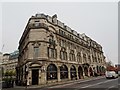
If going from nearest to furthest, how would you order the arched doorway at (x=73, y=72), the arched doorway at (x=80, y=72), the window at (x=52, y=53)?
1. the window at (x=52, y=53)
2. the arched doorway at (x=73, y=72)
3. the arched doorway at (x=80, y=72)

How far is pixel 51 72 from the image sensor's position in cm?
3784

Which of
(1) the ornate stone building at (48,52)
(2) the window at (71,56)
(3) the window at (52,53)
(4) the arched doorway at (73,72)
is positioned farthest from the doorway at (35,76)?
(2) the window at (71,56)

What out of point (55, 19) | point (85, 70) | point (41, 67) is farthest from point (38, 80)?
point (85, 70)

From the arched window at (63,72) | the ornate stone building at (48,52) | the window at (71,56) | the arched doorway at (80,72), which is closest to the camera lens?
the ornate stone building at (48,52)

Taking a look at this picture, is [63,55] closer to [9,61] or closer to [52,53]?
[52,53]

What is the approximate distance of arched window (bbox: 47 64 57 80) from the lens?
36912 millimetres

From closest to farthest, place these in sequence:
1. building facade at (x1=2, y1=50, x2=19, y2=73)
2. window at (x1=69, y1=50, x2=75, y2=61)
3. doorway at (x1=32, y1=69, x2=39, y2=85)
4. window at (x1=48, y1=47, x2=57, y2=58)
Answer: doorway at (x1=32, y1=69, x2=39, y2=85), window at (x1=48, y1=47, x2=57, y2=58), window at (x1=69, y1=50, x2=75, y2=61), building facade at (x1=2, y1=50, x2=19, y2=73)

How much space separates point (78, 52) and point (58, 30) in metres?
12.9

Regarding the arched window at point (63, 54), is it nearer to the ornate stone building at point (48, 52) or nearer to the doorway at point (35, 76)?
the ornate stone building at point (48, 52)

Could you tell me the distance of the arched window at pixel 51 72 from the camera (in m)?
36.9

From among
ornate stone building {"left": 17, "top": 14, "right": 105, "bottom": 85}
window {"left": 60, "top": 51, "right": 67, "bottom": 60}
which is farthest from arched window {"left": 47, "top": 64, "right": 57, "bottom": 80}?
window {"left": 60, "top": 51, "right": 67, "bottom": 60}

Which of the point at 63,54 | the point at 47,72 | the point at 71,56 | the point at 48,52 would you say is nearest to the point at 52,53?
the point at 48,52

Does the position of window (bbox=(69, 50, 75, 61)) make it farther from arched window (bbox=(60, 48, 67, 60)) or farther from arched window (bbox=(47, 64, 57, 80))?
arched window (bbox=(47, 64, 57, 80))

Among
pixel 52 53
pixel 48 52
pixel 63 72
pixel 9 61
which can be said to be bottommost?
pixel 63 72
